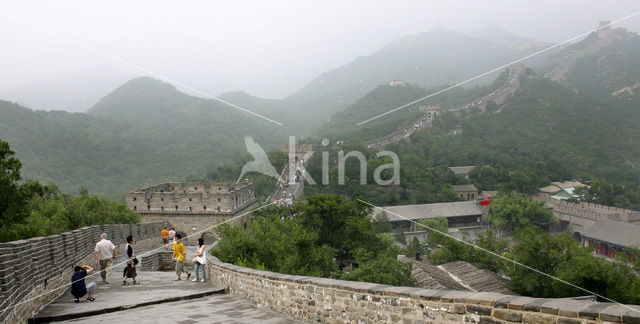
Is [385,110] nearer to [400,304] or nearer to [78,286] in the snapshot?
[78,286]

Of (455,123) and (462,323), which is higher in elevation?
(455,123)

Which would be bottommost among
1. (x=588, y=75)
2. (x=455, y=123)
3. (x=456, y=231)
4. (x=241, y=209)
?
(x=456, y=231)

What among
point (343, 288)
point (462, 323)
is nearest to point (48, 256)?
point (343, 288)

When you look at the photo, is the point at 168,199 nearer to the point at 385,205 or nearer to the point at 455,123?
the point at 385,205

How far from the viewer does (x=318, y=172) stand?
52.3m

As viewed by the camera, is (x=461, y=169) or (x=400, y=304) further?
(x=461, y=169)

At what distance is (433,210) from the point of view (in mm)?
48469

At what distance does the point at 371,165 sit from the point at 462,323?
54052mm

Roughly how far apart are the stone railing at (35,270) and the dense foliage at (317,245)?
3193 millimetres

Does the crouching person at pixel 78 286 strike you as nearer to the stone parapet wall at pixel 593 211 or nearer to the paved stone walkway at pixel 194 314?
the paved stone walkway at pixel 194 314

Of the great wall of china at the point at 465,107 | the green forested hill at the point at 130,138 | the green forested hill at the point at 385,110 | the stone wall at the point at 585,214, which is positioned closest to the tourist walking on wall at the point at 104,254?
the stone wall at the point at 585,214

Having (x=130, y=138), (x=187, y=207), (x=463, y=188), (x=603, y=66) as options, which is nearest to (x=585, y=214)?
(x=463, y=188)

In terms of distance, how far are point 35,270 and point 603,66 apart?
5303 inches

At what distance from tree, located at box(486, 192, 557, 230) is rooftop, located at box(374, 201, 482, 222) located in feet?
7.56
